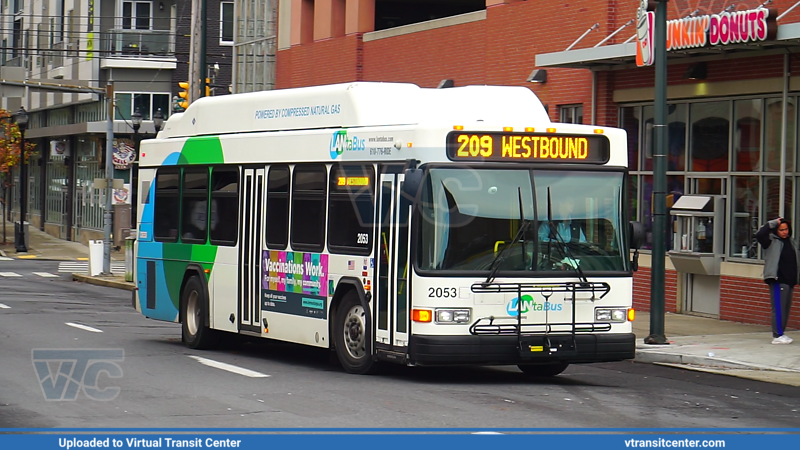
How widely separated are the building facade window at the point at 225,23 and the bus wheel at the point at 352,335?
41.3 metres

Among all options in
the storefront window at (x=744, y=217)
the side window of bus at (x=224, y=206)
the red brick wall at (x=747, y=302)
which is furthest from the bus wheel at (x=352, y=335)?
the storefront window at (x=744, y=217)

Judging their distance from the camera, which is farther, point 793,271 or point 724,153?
point 724,153

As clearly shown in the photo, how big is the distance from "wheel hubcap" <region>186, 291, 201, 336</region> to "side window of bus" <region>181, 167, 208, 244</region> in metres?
0.75

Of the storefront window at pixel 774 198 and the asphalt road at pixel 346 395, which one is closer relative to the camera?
the asphalt road at pixel 346 395

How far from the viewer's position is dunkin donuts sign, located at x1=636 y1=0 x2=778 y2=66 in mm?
17656

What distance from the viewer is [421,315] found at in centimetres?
1216

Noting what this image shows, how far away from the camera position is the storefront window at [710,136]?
68.5ft

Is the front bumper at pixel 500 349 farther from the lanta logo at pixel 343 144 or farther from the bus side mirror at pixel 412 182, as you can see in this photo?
the lanta logo at pixel 343 144

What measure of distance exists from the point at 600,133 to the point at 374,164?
2.34m

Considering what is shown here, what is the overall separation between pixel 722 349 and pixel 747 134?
17.0 ft

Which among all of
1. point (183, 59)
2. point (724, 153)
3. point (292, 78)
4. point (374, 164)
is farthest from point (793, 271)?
point (183, 59)

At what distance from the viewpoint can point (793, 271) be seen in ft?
55.4

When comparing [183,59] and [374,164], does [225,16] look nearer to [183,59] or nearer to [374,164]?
[183,59]

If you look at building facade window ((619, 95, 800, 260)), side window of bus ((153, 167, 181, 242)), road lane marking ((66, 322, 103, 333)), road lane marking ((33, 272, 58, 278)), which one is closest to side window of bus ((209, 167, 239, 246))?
side window of bus ((153, 167, 181, 242))
